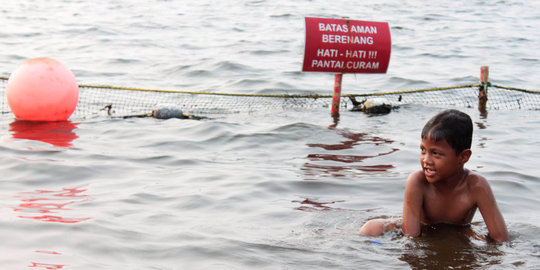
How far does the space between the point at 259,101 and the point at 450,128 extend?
28.4 ft

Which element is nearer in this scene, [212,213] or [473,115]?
[212,213]

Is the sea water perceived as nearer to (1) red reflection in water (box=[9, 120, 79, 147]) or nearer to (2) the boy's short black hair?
(1) red reflection in water (box=[9, 120, 79, 147])

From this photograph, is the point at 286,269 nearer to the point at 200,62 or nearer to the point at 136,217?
the point at 136,217

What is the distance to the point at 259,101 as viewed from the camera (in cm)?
1346

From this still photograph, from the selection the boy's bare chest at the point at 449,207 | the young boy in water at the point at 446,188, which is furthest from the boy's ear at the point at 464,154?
the boy's bare chest at the point at 449,207

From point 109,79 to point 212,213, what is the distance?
32.4 ft

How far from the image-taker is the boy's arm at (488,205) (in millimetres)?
5203

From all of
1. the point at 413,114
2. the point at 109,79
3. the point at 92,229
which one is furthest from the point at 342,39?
the point at 109,79

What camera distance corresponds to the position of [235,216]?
20.4ft

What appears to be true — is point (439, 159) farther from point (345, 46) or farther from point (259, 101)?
point (259, 101)

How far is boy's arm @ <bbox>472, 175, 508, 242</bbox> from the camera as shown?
520cm

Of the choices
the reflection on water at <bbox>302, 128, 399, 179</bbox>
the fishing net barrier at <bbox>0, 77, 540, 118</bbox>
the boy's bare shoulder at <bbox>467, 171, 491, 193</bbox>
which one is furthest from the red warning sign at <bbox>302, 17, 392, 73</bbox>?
the boy's bare shoulder at <bbox>467, 171, 491, 193</bbox>

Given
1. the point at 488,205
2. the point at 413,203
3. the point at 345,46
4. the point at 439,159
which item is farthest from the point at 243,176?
the point at 345,46

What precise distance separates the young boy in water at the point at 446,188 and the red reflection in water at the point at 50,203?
264 centimetres
